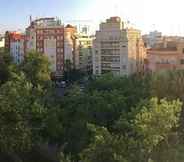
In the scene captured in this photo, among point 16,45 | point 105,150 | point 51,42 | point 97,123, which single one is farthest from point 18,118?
point 16,45

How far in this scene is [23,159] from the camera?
9.98 metres

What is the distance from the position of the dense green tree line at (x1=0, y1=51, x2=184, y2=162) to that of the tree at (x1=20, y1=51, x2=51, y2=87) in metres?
2.45

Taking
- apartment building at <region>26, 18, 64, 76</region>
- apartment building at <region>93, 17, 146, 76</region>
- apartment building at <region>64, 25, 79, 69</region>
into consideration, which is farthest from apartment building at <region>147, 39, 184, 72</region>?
apartment building at <region>26, 18, 64, 76</region>

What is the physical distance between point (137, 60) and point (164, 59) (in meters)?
2.68

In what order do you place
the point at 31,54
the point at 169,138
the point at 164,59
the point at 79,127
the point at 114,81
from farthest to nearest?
the point at 164,59
the point at 31,54
the point at 114,81
the point at 79,127
the point at 169,138

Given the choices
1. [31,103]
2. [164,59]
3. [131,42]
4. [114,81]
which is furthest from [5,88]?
[131,42]

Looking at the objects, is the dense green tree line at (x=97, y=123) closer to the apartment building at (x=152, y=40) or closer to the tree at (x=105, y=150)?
the tree at (x=105, y=150)

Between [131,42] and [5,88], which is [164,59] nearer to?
[131,42]

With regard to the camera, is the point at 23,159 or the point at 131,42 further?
the point at 131,42

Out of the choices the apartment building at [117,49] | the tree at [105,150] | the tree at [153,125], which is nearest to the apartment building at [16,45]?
the apartment building at [117,49]

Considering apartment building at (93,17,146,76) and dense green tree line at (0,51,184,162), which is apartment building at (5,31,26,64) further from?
dense green tree line at (0,51,184,162)

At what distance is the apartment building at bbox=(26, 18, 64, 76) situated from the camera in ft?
77.2

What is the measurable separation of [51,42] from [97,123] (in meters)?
14.5

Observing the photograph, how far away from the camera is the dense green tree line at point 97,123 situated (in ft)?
21.0
